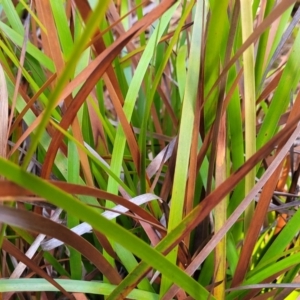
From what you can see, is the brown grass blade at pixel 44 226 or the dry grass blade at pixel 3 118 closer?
the brown grass blade at pixel 44 226

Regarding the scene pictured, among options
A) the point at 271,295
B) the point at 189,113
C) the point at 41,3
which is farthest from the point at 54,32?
the point at 271,295

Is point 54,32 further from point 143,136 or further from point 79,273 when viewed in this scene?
point 79,273

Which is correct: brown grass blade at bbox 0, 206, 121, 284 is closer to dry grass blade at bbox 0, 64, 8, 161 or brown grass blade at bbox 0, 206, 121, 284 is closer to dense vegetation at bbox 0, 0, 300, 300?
dense vegetation at bbox 0, 0, 300, 300

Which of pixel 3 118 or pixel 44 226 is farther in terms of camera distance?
pixel 3 118

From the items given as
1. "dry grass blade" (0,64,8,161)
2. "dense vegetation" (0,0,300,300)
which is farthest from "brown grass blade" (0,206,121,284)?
"dry grass blade" (0,64,8,161)

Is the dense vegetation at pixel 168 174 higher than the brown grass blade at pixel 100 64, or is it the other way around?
the brown grass blade at pixel 100 64

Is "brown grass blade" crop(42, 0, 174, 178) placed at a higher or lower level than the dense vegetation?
higher

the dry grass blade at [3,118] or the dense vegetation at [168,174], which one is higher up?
the dry grass blade at [3,118]

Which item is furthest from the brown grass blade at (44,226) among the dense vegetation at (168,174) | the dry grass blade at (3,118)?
the dry grass blade at (3,118)

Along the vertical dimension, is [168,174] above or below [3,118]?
below

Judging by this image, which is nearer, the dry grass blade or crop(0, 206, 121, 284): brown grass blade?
crop(0, 206, 121, 284): brown grass blade

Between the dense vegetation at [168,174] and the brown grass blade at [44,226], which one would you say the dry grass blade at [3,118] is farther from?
the brown grass blade at [44,226]
